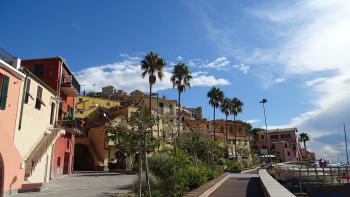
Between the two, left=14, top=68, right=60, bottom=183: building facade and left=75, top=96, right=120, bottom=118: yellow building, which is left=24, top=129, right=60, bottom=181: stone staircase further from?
left=75, top=96, right=120, bottom=118: yellow building

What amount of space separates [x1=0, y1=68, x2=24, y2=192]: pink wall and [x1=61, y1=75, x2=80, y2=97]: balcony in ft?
41.4

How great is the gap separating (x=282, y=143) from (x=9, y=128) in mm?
109488

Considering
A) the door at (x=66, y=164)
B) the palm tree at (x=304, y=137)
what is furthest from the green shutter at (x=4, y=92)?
the palm tree at (x=304, y=137)

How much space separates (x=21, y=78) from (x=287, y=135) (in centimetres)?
12174

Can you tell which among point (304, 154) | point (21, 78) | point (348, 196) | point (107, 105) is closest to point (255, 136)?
point (304, 154)

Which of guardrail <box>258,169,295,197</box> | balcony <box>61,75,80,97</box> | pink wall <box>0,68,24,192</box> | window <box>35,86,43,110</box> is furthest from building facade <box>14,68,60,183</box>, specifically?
guardrail <box>258,169,295,197</box>

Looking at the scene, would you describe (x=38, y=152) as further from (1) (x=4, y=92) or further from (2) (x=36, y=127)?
(1) (x=4, y=92)

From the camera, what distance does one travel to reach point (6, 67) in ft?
67.0

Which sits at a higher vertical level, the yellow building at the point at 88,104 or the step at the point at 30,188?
the yellow building at the point at 88,104

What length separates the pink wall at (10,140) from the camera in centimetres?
2016

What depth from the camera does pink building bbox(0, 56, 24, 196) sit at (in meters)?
20.0

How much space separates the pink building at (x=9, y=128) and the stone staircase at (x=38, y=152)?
2.63 m

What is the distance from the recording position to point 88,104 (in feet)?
233

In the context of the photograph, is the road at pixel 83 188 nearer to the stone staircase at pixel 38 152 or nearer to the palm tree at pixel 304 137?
the stone staircase at pixel 38 152
